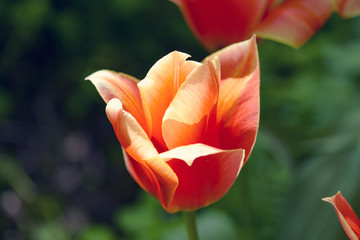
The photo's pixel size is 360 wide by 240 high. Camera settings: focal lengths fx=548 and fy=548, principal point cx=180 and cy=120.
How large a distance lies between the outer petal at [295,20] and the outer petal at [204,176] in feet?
0.60

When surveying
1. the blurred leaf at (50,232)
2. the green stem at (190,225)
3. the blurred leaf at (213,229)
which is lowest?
the blurred leaf at (50,232)

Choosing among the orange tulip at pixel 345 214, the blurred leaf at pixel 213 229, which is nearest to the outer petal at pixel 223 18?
the orange tulip at pixel 345 214

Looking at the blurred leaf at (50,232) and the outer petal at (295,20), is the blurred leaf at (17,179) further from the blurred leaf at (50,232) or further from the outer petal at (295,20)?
the outer petal at (295,20)

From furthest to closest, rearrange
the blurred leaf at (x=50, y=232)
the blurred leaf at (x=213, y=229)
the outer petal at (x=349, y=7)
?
the blurred leaf at (x=50, y=232), the blurred leaf at (x=213, y=229), the outer petal at (x=349, y=7)

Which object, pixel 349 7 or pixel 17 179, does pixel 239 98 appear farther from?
pixel 17 179

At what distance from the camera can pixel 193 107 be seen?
15.1 inches

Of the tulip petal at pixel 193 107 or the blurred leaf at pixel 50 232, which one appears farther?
the blurred leaf at pixel 50 232

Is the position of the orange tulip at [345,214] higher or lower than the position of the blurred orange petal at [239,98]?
lower

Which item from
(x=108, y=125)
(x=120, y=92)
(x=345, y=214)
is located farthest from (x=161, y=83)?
(x=108, y=125)

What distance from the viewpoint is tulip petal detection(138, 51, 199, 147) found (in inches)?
15.6

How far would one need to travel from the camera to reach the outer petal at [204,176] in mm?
388

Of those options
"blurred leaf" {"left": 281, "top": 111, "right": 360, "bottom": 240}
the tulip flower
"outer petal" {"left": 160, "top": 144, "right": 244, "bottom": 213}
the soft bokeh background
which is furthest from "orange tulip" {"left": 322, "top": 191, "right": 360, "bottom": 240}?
the soft bokeh background

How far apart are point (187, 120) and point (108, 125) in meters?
1.38

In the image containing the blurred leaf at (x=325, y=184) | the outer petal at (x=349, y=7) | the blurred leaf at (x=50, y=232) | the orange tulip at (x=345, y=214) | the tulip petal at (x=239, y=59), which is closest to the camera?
the orange tulip at (x=345, y=214)
